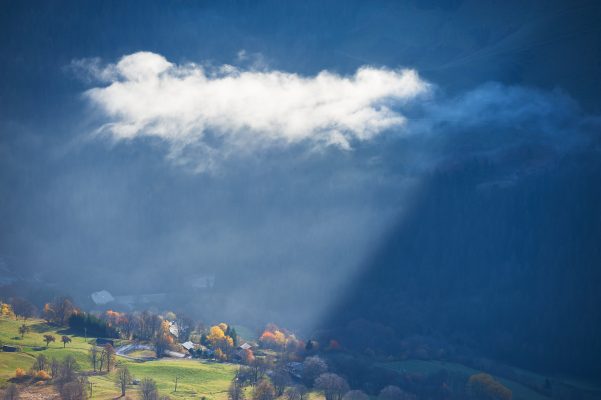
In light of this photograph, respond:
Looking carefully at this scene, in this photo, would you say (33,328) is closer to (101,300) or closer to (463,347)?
(101,300)

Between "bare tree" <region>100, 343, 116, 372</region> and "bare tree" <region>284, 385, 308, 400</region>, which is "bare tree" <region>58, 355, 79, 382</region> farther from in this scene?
"bare tree" <region>284, 385, 308, 400</region>

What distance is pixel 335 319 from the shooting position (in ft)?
593

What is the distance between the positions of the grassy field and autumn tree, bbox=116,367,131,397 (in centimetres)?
109

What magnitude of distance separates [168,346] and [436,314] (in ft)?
283

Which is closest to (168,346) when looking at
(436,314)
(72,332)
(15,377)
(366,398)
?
(72,332)

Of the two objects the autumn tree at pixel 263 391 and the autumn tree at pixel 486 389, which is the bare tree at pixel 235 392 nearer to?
the autumn tree at pixel 263 391

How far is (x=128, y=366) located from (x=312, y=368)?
39.5m

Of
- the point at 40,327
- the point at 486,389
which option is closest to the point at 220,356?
the point at 40,327

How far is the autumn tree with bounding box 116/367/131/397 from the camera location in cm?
10481

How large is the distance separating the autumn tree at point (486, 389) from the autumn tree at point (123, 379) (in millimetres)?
72813

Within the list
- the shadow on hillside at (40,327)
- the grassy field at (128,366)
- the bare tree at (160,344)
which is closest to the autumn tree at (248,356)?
the grassy field at (128,366)

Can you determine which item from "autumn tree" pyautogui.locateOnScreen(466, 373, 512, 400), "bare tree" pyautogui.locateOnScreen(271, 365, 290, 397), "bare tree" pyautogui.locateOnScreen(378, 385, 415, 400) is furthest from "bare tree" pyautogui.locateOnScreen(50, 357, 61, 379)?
"autumn tree" pyautogui.locateOnScreen(466, 373, 512, 400)

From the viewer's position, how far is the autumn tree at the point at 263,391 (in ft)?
369

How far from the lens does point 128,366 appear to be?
119 metres
